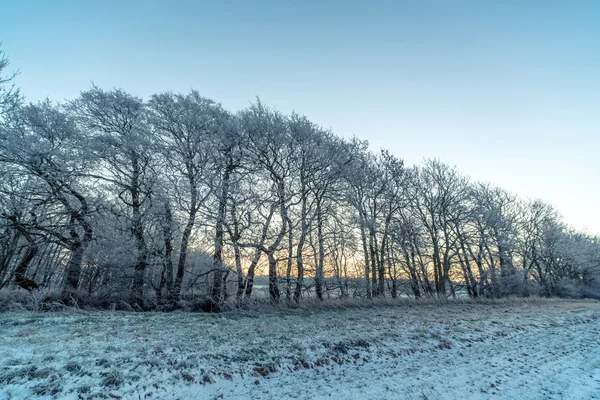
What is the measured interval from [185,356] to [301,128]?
40.1 ft

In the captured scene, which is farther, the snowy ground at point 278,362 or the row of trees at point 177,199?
the row of trees at point 177,199

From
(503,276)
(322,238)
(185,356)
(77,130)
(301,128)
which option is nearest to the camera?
(185,356)

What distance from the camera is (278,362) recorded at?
474cm

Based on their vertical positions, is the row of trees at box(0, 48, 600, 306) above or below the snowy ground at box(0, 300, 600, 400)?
above

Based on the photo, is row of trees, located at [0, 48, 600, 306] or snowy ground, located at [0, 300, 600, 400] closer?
snowy ground, located at [0, 300, 600, 400]

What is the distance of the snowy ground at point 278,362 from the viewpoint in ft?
11.8

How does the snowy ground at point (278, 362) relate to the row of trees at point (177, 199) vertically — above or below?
below

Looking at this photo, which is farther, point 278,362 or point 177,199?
point 177,199

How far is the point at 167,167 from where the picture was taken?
44.4 ft

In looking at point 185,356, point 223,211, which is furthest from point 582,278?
point 185,356

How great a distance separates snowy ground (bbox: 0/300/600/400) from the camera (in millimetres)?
3596

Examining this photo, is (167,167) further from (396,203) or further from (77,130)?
(396,203)

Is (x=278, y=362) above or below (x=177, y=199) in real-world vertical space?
below

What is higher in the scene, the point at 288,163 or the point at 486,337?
the point at 288,163
